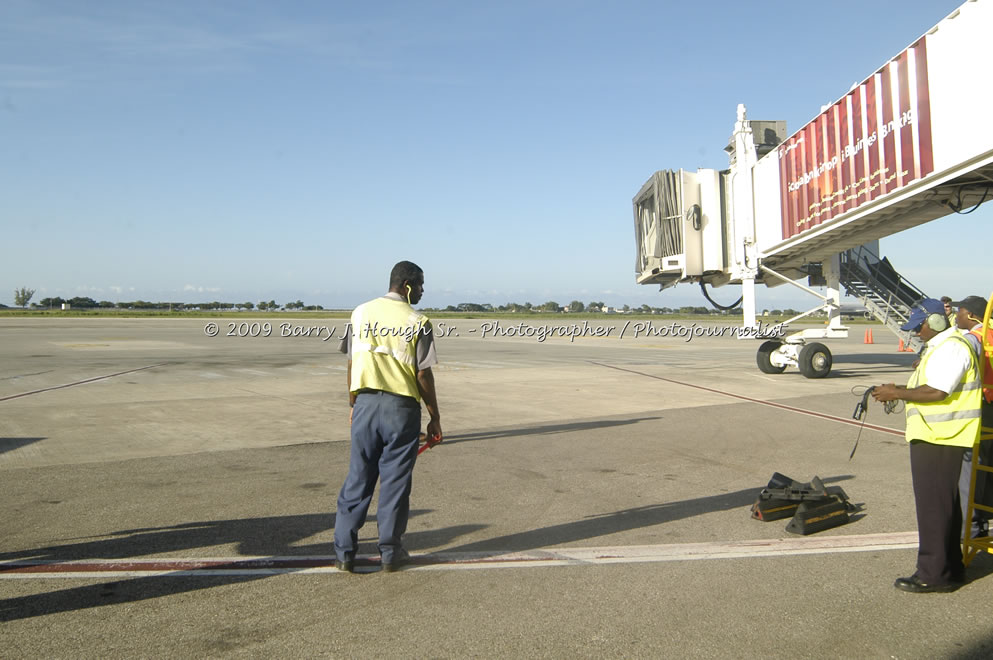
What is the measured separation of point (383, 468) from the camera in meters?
4.66

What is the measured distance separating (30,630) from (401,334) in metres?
2.51

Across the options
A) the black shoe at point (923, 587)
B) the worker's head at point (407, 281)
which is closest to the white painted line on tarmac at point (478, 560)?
the black shoe at point (923, 587)

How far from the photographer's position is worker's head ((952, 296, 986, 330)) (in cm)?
582

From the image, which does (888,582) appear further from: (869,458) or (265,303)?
(265,303)

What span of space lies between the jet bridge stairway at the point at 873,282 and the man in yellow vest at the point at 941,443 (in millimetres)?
14294

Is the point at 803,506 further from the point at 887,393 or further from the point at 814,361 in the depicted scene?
the point at 814,361

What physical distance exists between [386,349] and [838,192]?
12.3 metres

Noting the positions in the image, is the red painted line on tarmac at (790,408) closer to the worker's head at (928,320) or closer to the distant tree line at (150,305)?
the worker's head at (928,320)

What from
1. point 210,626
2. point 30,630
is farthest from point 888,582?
point 30,630

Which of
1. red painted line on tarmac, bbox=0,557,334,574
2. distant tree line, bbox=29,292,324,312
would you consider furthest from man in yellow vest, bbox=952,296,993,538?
distant tree line, bbox=29,292,324,312

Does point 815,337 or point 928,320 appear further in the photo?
point 815,337

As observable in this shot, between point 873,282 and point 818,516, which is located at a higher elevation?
point 873,282

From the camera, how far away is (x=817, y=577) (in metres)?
4.48

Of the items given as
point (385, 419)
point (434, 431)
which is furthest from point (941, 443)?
point (385, 419)
